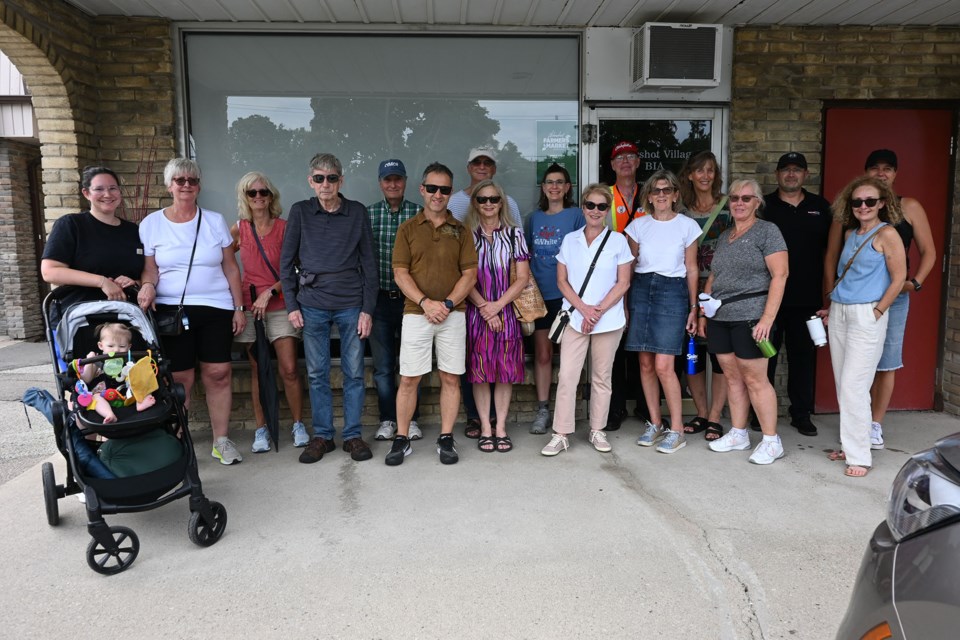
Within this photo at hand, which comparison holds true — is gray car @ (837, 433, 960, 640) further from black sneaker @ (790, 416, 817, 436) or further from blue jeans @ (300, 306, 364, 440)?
black sneaker @ (790, 416, 817, 436)

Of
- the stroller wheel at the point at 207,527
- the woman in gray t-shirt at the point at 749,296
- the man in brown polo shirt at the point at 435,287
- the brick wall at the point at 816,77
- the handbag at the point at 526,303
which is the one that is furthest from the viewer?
the brick wall at the point at 816,77

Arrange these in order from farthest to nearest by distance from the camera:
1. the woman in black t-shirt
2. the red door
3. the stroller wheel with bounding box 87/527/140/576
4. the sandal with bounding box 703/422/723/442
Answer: the red door < the sandal with bounding box 703/422/723/442 < the woman in black t-shirt < the stroller wheel with bounding box 87/527/140/576

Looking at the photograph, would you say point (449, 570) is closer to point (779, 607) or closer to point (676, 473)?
point (779, 607)

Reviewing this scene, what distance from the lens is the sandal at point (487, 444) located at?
4449 mm

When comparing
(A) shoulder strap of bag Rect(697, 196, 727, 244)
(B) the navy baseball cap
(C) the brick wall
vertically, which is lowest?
(A) shoulder strap of bag Rect(697, 196, 727, 244)

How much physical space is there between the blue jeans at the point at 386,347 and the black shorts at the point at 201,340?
3.25 ft

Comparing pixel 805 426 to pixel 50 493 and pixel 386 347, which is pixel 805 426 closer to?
pixel 386 347

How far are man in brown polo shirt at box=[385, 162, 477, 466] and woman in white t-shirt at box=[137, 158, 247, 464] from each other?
43.6 inches

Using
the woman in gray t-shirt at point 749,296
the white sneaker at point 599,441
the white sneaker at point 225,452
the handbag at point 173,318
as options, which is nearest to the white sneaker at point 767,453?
the woman in gray t-shirt at point 749,296

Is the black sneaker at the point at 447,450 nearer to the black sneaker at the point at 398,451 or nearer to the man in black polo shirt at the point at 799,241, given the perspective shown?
the black sneaker at the point at 398,451

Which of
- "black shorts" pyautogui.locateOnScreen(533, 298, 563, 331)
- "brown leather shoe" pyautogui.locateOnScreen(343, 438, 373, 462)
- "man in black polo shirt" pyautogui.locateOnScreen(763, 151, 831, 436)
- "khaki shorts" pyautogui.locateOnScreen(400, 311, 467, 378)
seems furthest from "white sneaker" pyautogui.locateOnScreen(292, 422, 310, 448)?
"man in black polo shirt" pyautogui.locateOnScreen(763, 151, 831, 436)

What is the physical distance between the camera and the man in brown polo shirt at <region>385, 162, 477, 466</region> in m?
4.11

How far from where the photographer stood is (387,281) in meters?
4.63

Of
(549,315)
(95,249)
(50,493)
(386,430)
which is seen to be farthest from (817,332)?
(50,493)
